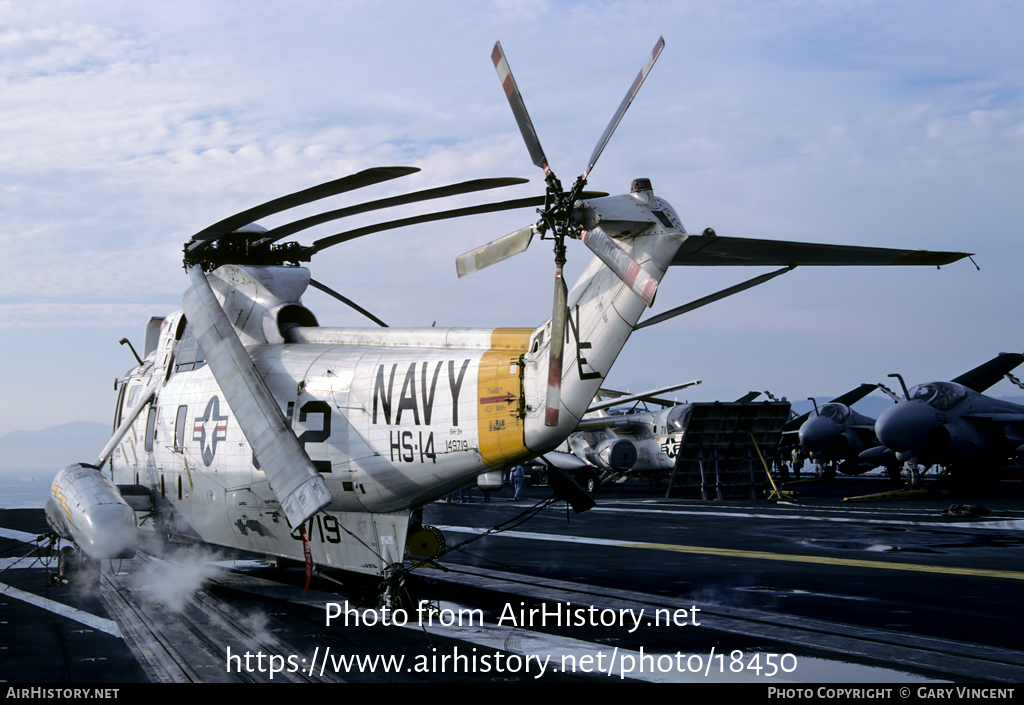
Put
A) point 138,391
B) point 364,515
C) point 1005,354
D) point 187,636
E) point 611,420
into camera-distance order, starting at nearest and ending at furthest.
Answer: point 187,636 → point 364,515 → point 138,391 → point 1005,354 → point 611,420

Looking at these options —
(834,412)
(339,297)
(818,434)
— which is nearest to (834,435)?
(818,434)

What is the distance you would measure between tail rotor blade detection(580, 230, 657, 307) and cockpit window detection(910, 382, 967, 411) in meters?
28.0

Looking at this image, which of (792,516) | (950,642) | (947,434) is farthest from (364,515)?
(947,434)

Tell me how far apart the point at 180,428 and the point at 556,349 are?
8.62m

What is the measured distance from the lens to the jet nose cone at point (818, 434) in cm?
3959

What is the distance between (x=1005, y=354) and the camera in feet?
118

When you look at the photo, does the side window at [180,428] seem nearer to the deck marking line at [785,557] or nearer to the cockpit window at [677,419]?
the deck marking line at [785,557]

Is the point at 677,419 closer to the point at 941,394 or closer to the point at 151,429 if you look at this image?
the point at 941,394

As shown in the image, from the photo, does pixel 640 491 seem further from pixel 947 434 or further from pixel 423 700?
pixel 423 700

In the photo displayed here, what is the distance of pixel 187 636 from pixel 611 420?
30.9m

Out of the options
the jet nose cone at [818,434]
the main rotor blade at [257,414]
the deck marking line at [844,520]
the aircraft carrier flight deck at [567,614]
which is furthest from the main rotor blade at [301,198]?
the jet nose cone at [818,434]

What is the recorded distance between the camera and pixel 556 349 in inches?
378

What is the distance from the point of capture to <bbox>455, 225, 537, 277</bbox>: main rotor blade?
1002cm

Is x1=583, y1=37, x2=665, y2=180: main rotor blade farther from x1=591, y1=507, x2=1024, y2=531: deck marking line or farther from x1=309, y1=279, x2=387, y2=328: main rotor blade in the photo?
x1=591, y1=507, x2=1024, y2=531: deck marking line
